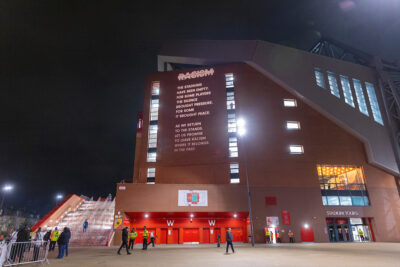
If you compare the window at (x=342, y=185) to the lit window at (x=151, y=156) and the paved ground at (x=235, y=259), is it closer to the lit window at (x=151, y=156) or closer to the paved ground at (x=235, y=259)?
the paved ground at (x=235, y=259)

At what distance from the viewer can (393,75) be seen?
141 ft

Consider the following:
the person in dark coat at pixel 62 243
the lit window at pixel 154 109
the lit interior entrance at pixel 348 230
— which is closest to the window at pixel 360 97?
the lit interior entrance at pixel 348 230

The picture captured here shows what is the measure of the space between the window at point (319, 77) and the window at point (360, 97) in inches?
242

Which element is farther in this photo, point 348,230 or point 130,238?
point 348,230

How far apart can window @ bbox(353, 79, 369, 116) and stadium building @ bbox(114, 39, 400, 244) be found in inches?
9.1

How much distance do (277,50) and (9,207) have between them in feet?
476

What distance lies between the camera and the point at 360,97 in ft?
128

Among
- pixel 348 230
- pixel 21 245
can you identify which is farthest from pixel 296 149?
pixel 21 245

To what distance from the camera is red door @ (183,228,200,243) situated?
31438 millimetres

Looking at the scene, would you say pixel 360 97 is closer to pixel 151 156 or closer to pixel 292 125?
pixel 292 125

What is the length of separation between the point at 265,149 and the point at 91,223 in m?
23.4

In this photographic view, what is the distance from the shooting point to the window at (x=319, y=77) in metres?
37.2

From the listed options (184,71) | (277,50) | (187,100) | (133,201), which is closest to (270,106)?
(277,50)

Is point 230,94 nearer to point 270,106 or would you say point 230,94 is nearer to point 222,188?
point 270,106
